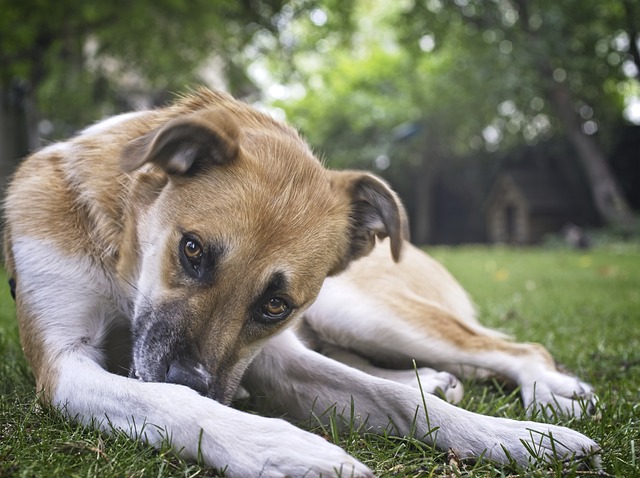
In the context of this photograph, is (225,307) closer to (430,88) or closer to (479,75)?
(479,75)

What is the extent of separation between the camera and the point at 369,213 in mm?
2879

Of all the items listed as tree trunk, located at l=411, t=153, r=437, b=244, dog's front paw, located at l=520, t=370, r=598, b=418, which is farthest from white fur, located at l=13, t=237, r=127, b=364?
tree trunk, located at l=411, t=153, r=437, b=244

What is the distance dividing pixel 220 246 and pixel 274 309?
324mm

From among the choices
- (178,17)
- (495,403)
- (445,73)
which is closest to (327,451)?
(495,403)

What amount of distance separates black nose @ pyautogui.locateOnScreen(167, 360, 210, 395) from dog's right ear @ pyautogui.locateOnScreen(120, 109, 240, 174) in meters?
0.70

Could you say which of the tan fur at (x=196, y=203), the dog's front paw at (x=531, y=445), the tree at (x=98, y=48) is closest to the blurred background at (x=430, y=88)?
the tree at (x=98, y=48)

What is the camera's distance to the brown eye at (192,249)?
220cm

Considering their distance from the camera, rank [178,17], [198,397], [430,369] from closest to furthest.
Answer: [198,397] → [430,369] → [178,17]

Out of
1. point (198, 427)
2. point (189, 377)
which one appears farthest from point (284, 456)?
point (189, 377)

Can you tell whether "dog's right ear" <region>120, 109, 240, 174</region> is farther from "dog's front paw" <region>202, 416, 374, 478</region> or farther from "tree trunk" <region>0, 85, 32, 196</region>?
"tree trunk" <region>0, 85, 32, 196</region>

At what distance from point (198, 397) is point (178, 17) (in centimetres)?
1051

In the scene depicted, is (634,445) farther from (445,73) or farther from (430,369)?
(445,73)

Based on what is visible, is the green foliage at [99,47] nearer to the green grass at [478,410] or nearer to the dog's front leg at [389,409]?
the green grass at [478,410]

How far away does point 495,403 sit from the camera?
270cm
